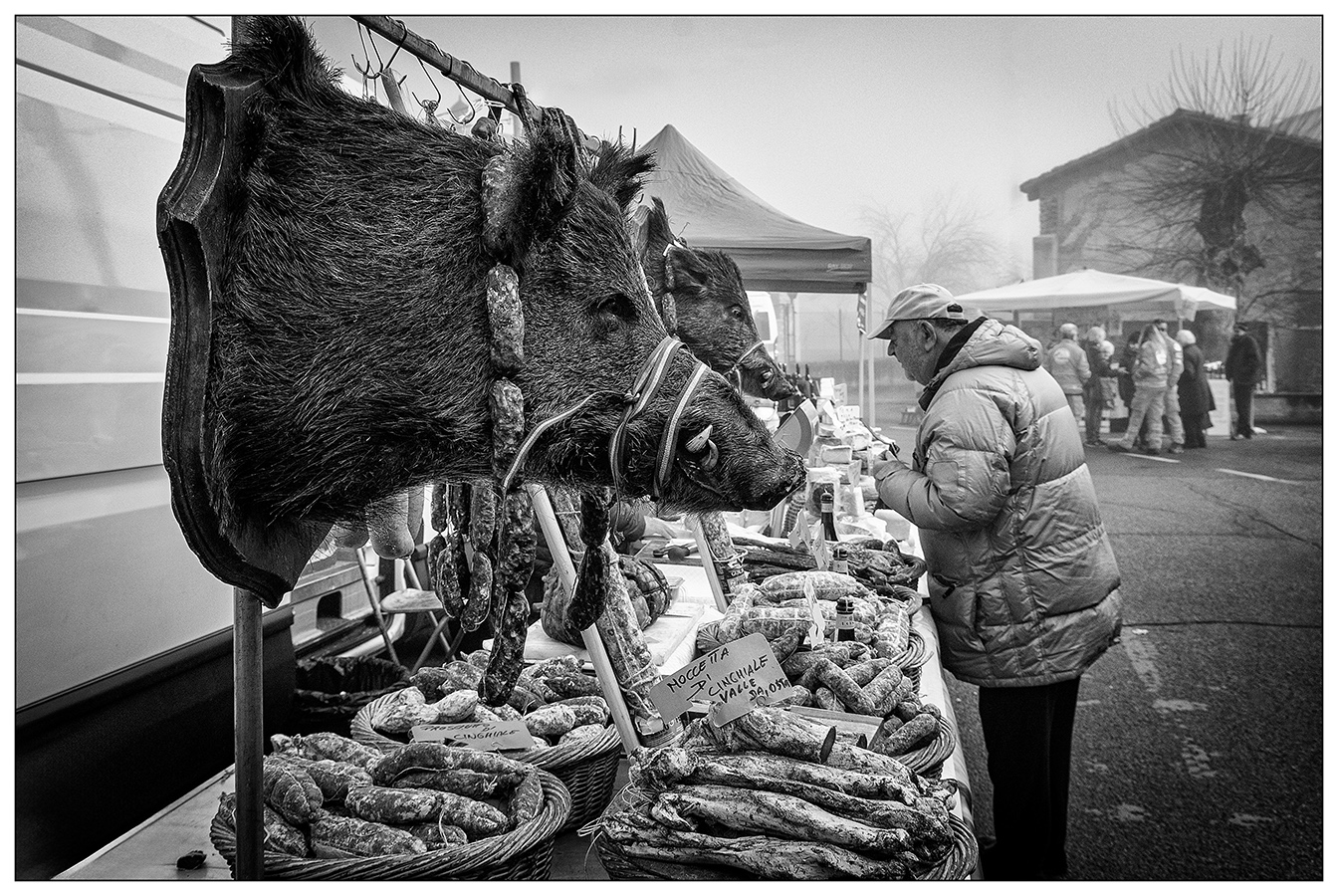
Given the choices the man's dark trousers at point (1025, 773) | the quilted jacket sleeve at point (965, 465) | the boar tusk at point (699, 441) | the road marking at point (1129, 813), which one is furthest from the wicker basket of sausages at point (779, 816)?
the road marking at point (1129, 813)

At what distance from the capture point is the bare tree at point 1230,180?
2005 mm

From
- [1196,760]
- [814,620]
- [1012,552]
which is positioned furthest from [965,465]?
[1196,760]

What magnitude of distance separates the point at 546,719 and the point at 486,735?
13 centimetres

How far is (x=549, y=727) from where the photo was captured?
4.84ft

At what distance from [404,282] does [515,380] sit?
157 millimetres

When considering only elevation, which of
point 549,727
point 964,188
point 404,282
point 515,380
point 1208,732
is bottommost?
point 1208,732

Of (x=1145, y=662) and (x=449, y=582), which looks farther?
(x=1145, y=662)

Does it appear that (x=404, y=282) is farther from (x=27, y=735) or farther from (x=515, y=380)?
(x=27, y=735)

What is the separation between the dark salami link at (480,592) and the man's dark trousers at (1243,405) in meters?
2.66

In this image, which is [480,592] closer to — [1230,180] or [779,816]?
[779,816]

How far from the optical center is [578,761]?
1.38 meters

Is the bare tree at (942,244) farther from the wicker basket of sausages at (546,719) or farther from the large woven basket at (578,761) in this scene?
the large woven basket at (578,761)

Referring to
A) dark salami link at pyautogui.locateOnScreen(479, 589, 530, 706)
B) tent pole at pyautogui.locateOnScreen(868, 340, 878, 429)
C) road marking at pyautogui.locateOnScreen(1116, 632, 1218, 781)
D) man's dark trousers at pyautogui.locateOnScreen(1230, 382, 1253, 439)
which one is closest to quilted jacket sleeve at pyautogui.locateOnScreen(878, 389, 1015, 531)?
man's dark trousers at pyautogui.locateOnScreen(1230, 382, 1253, 439)
